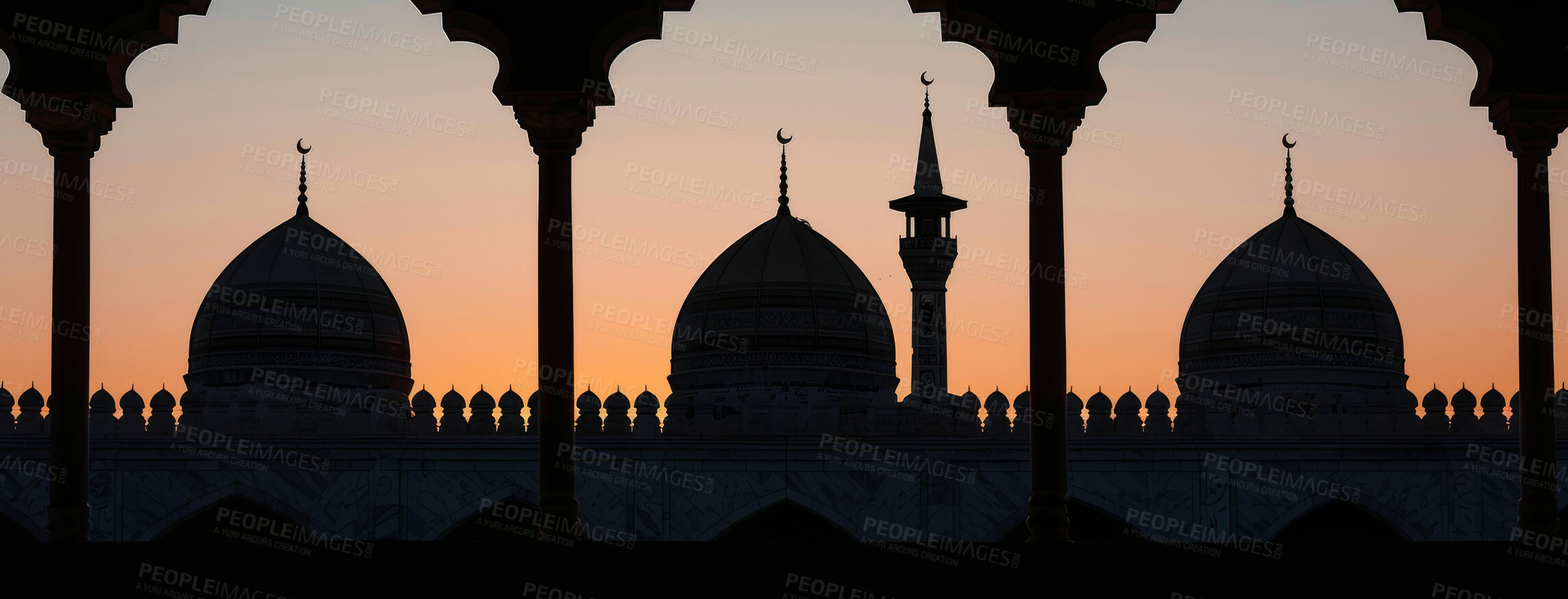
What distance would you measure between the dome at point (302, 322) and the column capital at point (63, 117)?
857 inches

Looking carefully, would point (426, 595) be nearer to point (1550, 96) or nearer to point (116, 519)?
point (1550, 96)

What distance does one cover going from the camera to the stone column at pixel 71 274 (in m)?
9.00

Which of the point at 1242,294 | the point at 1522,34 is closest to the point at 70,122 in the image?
the point at 1522,34

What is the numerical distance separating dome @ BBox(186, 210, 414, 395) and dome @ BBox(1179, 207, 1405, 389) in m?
13.3

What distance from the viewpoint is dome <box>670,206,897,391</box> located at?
104 ft

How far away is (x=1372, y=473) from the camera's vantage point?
2258 cm

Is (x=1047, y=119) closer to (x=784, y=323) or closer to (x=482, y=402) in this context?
(x=482, y=402)

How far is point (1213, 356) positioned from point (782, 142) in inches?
341

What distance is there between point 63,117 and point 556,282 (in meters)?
2.49

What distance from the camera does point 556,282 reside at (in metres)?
9.05
